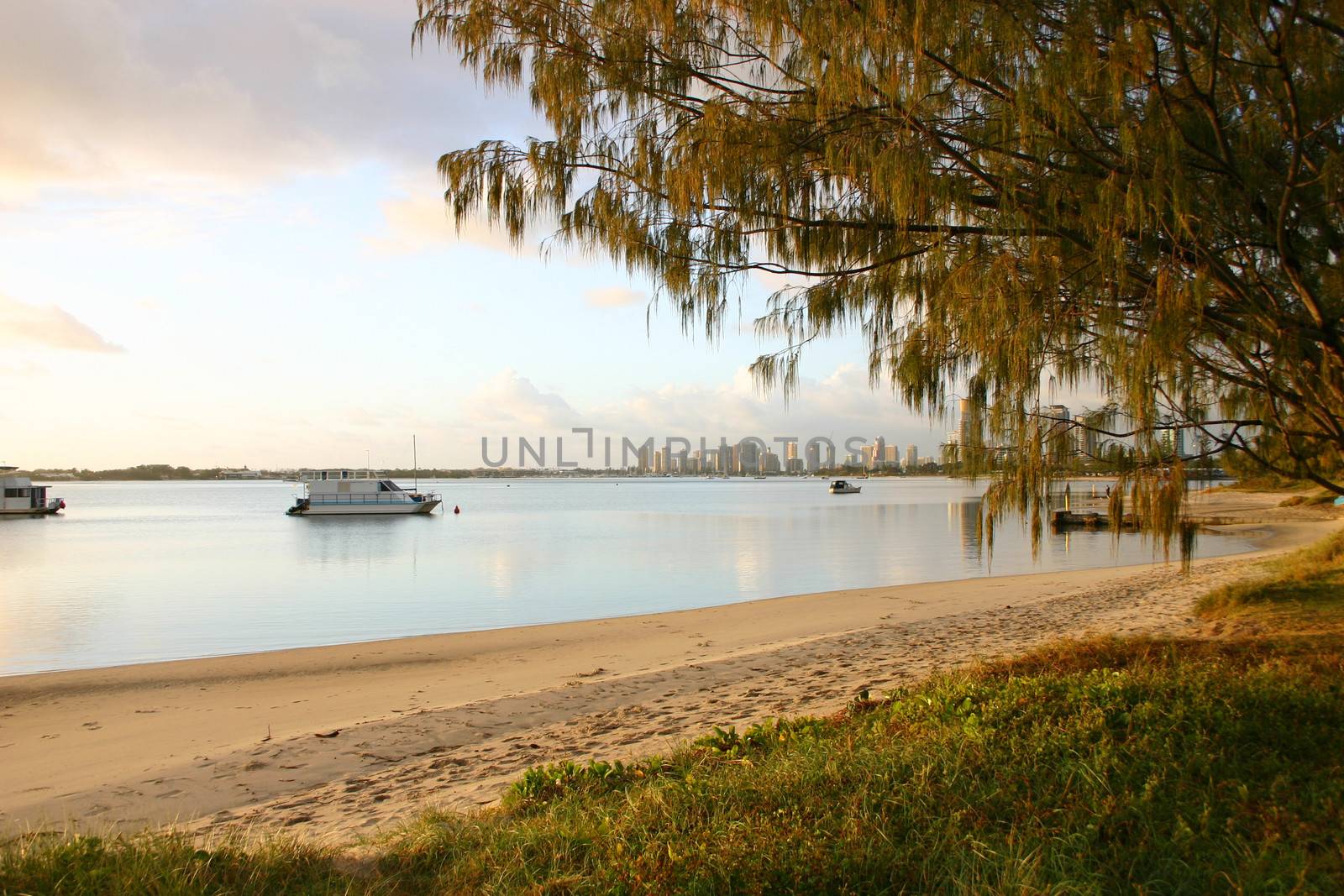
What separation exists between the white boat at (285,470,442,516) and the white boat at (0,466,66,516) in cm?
1835

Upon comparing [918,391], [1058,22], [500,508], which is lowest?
[500,508]

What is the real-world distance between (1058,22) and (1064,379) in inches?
73.4

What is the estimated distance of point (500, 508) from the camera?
237 feet

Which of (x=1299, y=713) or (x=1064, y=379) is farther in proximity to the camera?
(x=1064, y=379)

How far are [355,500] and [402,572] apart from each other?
29.3 meters

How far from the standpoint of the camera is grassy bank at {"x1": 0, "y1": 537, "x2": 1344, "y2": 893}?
2846mm

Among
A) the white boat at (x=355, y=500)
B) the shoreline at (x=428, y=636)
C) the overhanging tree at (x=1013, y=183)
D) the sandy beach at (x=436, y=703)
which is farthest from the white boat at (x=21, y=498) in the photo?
the overhanging tree at (x=1013, y=183)

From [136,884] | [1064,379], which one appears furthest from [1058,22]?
[136,884]

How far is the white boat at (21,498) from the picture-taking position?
54625mm

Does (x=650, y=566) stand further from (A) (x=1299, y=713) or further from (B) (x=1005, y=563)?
(A) (x=1299, y=713)

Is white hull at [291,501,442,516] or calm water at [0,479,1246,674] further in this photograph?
white hull at [291,501,442,516]

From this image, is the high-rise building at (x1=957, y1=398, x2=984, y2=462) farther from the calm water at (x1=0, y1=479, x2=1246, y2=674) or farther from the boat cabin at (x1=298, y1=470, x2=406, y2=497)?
the boat cabin at (x1=298, y1=470, x2=406, y2=497)

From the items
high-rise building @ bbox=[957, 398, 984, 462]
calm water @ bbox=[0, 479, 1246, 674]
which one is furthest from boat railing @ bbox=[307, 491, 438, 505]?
high-rise building @ bbox=[957, 398, 984, 462]

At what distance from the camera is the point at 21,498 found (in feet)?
181
